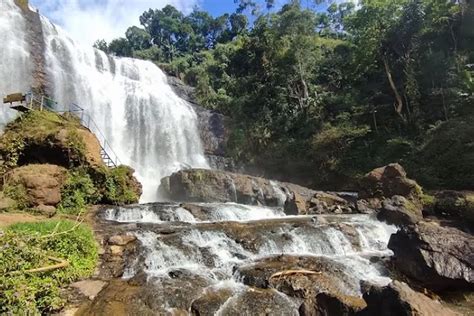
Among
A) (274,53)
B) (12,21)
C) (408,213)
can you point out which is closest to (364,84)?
(274,53)

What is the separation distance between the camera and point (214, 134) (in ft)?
111

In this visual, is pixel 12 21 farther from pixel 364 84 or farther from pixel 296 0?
pixel 364 84

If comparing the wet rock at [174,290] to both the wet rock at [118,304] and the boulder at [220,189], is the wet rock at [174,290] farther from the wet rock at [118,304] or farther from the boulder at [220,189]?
the boulder at [220,189]

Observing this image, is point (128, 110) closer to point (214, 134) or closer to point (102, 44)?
point (214, 134)

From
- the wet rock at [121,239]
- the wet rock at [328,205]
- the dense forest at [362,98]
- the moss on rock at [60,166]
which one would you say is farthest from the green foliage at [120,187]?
the dense forest at [362,98]

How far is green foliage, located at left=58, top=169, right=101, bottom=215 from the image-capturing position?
50.9ft

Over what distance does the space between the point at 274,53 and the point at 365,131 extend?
14.0 m

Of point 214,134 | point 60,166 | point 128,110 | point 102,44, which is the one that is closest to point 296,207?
point 60,166

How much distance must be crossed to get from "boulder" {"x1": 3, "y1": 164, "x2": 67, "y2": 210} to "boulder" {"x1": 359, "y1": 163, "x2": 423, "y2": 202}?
48.7 feet

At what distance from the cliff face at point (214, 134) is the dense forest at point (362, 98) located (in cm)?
98

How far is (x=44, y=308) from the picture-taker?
7.89 meters

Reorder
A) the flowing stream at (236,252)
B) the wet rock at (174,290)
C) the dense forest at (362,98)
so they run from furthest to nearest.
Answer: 1. the dense forest at (362,98)
2. the flowing stream at (236,252)
3. the wet rock at (174,290)

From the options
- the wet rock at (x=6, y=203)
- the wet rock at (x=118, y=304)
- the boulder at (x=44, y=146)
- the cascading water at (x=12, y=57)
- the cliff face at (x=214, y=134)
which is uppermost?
the cascading water at (x=12, y=57)

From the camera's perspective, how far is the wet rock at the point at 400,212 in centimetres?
1570
